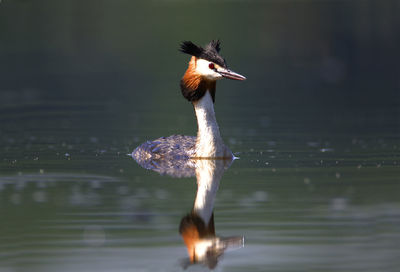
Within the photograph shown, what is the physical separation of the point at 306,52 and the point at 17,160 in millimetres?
27293

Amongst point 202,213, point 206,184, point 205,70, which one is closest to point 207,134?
point 205,70

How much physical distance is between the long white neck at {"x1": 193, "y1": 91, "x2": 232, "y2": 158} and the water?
469 millimetres

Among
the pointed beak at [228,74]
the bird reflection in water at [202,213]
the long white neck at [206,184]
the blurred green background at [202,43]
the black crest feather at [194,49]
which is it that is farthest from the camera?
the blurred green background at [202,43]

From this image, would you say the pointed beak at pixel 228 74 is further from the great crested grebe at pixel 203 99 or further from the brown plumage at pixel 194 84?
the brown plumage at pixel 194 84

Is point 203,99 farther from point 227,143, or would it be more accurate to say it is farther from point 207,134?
point 227,143

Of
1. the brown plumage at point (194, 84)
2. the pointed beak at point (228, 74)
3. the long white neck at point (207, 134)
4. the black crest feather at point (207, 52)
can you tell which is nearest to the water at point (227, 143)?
the long white neck at point (207, 134)

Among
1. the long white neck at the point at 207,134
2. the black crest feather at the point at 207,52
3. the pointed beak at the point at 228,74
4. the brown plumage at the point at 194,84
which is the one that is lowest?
the long white neck at the point at 207,134

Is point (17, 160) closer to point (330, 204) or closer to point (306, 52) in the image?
point (330, 204)

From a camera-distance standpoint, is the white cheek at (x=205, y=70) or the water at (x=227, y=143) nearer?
the water at (x=227, y=143)

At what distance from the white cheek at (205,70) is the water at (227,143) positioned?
1450mm

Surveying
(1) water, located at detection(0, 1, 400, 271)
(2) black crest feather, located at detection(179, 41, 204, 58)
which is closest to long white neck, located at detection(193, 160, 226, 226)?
(1) water, located at detection(0, 1, 400, 271)

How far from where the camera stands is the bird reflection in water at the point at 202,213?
9656 mm

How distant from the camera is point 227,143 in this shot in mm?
18141

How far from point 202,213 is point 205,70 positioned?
4569 mm
